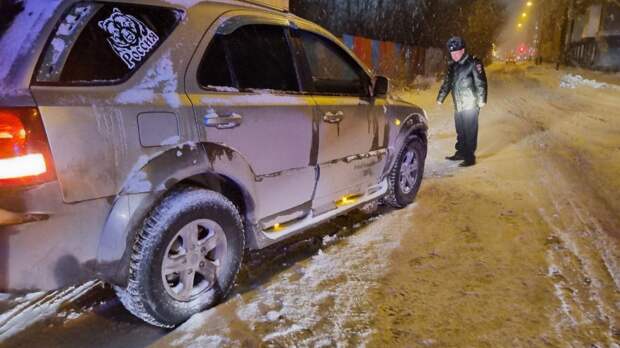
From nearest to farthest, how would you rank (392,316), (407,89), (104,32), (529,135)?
(104,32)
(392,316)
(529,135)
(407,89)

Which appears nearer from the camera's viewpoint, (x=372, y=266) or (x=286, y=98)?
(x=286, y=98)

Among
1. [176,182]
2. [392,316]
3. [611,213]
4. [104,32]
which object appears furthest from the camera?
[611,213]

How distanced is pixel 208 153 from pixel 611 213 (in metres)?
4.16

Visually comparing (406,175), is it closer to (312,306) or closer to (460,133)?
(312,306)

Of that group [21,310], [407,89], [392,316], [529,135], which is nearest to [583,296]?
[392,316]

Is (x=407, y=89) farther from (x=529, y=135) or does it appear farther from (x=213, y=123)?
(x=213, y=123)

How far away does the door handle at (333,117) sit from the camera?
3570mm

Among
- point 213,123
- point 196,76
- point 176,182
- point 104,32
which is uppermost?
point 104,32

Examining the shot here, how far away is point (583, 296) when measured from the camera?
3.14 metres

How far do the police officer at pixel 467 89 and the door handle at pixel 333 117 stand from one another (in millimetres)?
3787

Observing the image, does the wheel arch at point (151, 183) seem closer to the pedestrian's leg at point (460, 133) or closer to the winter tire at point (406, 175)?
the winter tire at point (406, 175)

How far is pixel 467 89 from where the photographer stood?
22.7 ft

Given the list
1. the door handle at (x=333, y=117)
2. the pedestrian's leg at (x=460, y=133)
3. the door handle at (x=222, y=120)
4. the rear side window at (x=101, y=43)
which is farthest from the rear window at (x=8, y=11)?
the pedestrian's leg at (x=460, y=133)

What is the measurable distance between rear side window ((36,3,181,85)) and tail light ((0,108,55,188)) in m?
0.19
